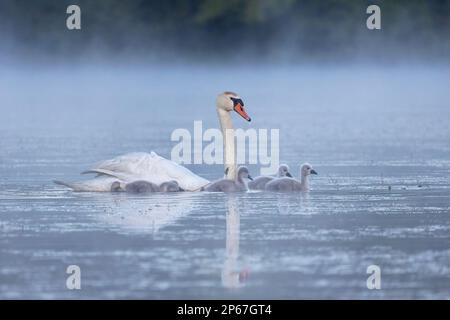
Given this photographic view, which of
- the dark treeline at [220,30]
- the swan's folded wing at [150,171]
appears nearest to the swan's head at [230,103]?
the swan's folded wing at [150,171]

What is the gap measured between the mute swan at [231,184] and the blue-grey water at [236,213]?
156mm

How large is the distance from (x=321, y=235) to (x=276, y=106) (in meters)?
9.85

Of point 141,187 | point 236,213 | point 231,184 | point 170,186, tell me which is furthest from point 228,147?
point 236,213

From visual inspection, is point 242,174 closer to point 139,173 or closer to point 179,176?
point 179,176

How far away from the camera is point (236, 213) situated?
10.1 m

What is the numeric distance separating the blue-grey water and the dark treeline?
3548 mm

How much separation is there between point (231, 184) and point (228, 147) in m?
0.68

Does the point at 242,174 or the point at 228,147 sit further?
the point at 228,147

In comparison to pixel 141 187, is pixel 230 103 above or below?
above

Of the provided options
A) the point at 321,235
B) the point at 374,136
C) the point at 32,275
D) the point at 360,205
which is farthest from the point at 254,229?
the point at 374,136

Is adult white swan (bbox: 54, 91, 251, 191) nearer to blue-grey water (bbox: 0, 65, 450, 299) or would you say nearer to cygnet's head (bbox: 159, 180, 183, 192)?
cygnet's head (bbox: 159, 180, 183, 192)

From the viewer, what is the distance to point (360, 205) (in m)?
10.3

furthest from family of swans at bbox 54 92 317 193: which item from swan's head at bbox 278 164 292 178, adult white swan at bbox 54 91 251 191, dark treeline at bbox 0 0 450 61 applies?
dark treeline at bbox 0 0 450 61

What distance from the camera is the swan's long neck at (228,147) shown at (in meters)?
11.5
